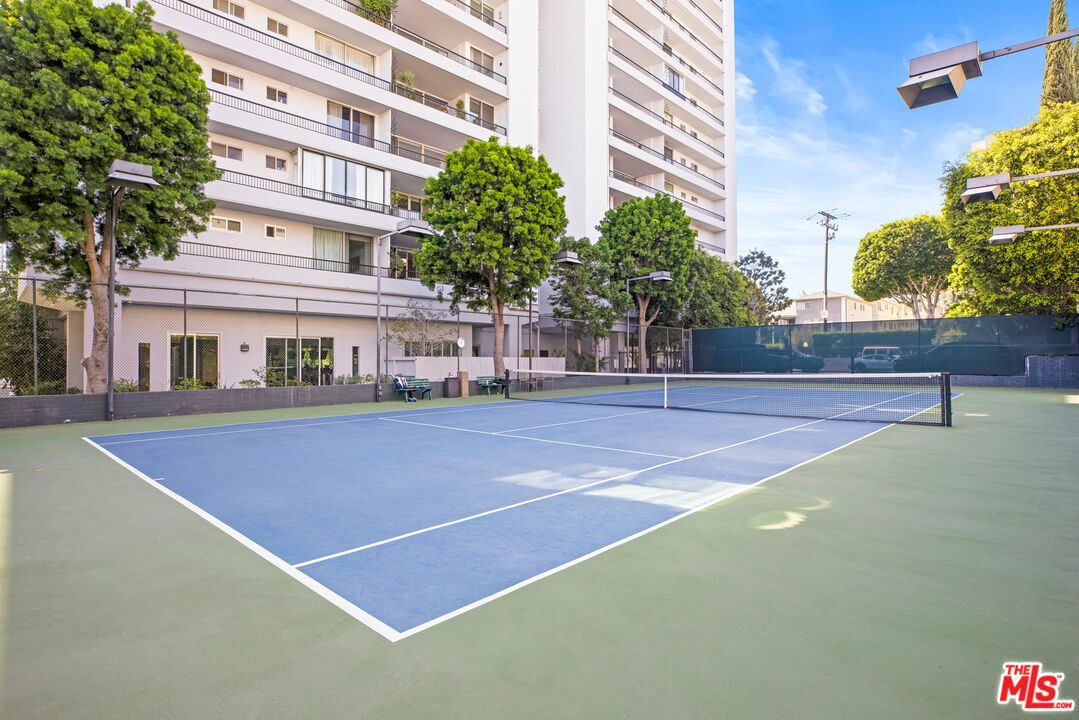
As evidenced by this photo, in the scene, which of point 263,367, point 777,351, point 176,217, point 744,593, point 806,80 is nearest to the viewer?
point 744,593

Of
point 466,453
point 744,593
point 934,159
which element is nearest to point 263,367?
point 466,453

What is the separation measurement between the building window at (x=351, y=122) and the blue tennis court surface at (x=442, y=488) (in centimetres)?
1786

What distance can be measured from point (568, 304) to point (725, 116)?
33.7 meters

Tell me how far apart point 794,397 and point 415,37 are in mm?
25886

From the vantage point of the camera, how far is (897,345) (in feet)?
98.5

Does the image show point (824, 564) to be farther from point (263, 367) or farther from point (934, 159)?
point (934, 159)

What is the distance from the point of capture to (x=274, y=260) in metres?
24.1

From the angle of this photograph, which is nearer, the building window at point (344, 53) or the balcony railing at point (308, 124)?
the balcony railing at point (308, 124)

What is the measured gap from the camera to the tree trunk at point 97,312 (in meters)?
14.8

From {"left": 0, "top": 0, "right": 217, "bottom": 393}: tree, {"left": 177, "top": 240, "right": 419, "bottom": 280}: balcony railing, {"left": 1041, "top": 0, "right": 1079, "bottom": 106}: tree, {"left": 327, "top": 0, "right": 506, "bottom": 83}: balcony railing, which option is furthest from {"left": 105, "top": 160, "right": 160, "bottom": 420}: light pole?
{"left": 1041, "top": 0, "right": 1079, "bottom": 106}: tree

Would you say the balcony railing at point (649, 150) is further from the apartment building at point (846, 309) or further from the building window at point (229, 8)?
the apartment building at point (846, 309)

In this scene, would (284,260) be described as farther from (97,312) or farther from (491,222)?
(97,312)

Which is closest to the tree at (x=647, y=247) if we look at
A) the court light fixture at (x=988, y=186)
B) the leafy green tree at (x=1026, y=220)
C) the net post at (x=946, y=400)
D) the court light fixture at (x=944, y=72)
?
the leafy green tree at (x=1026, y=220)

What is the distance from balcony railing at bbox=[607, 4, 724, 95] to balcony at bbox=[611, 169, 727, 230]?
10.0 meters
